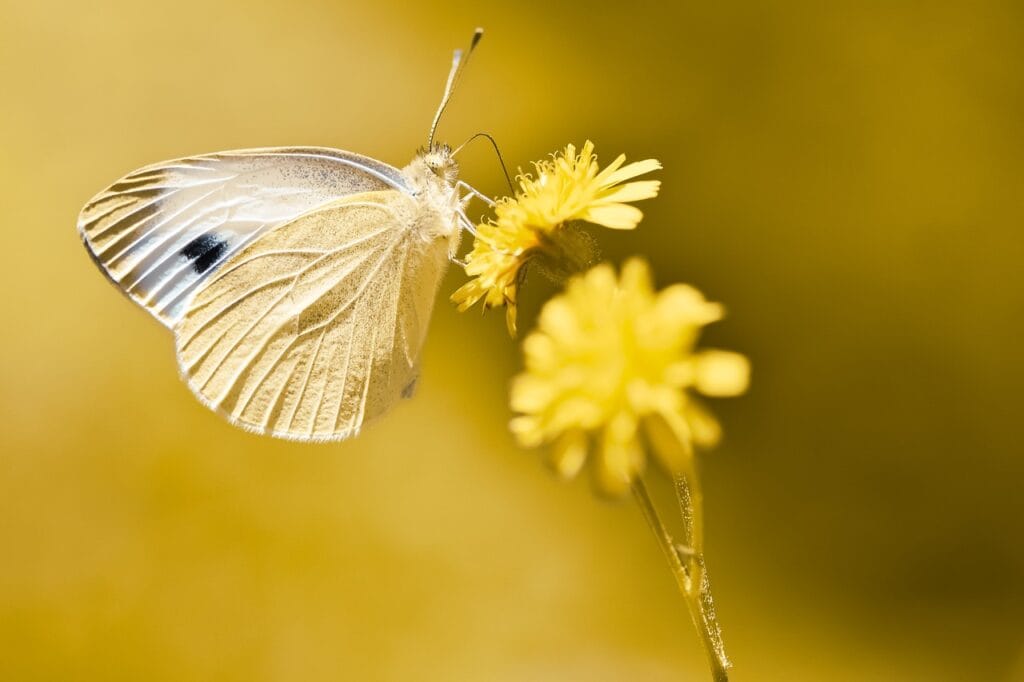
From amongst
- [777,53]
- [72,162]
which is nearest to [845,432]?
[777,53]

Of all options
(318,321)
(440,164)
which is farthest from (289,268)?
(440,164)

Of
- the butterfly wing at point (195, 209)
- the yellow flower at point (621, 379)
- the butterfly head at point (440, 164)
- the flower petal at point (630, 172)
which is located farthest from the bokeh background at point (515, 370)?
the yellow flower at point (621, 379)

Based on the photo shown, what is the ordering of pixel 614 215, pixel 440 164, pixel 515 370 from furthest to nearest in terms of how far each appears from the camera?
pixel 515 370 → pixel 440 164 → pixel 614 215

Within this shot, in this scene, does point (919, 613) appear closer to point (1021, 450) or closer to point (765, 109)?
point (1021, 450)

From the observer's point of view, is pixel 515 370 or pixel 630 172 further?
pixel 515 370

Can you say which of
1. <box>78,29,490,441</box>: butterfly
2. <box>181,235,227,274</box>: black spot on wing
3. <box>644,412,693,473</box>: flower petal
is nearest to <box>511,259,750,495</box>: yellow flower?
<box>644,412,693,473</box>: flower petal

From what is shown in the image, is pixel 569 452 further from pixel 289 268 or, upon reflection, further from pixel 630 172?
pixel 289 268
